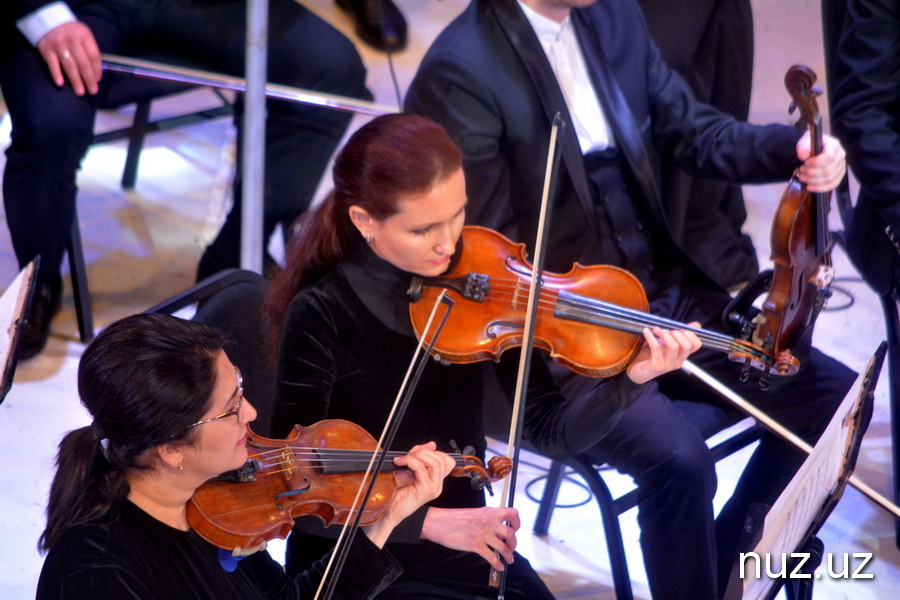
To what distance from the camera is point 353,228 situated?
161 cm

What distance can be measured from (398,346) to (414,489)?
294 mm

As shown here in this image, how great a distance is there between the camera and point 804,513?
136 centimetres

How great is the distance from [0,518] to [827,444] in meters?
1.74

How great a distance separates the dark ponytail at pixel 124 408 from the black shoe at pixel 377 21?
249 cm

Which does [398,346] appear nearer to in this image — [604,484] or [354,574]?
[354,574]

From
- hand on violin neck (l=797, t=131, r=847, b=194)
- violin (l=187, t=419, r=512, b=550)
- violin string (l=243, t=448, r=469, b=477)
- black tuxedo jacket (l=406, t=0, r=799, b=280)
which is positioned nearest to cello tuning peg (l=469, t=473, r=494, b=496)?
violin (l=187, t=419, r=512, b=550)

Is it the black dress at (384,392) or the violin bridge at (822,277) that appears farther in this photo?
the violin bridge at (822,277)

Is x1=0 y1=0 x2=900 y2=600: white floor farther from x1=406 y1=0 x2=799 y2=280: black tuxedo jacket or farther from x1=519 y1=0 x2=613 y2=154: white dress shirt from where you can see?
x1=519 y1=0 x2=613 y2=154: white dress shirt

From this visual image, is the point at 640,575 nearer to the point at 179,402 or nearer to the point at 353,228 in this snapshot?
the point at 353,228

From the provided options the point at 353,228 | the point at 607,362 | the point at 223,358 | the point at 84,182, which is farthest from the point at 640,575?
the point at 84,182

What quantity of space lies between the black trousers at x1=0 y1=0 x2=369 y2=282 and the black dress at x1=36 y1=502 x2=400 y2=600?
55.4 inches

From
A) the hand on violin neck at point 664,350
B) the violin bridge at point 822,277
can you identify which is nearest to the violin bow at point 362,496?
the hand on violin neck at point 664,350

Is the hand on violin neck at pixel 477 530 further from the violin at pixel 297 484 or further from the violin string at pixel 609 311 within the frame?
the violin string at pixel 609 311

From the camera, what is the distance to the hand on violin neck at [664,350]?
5.15 ft
